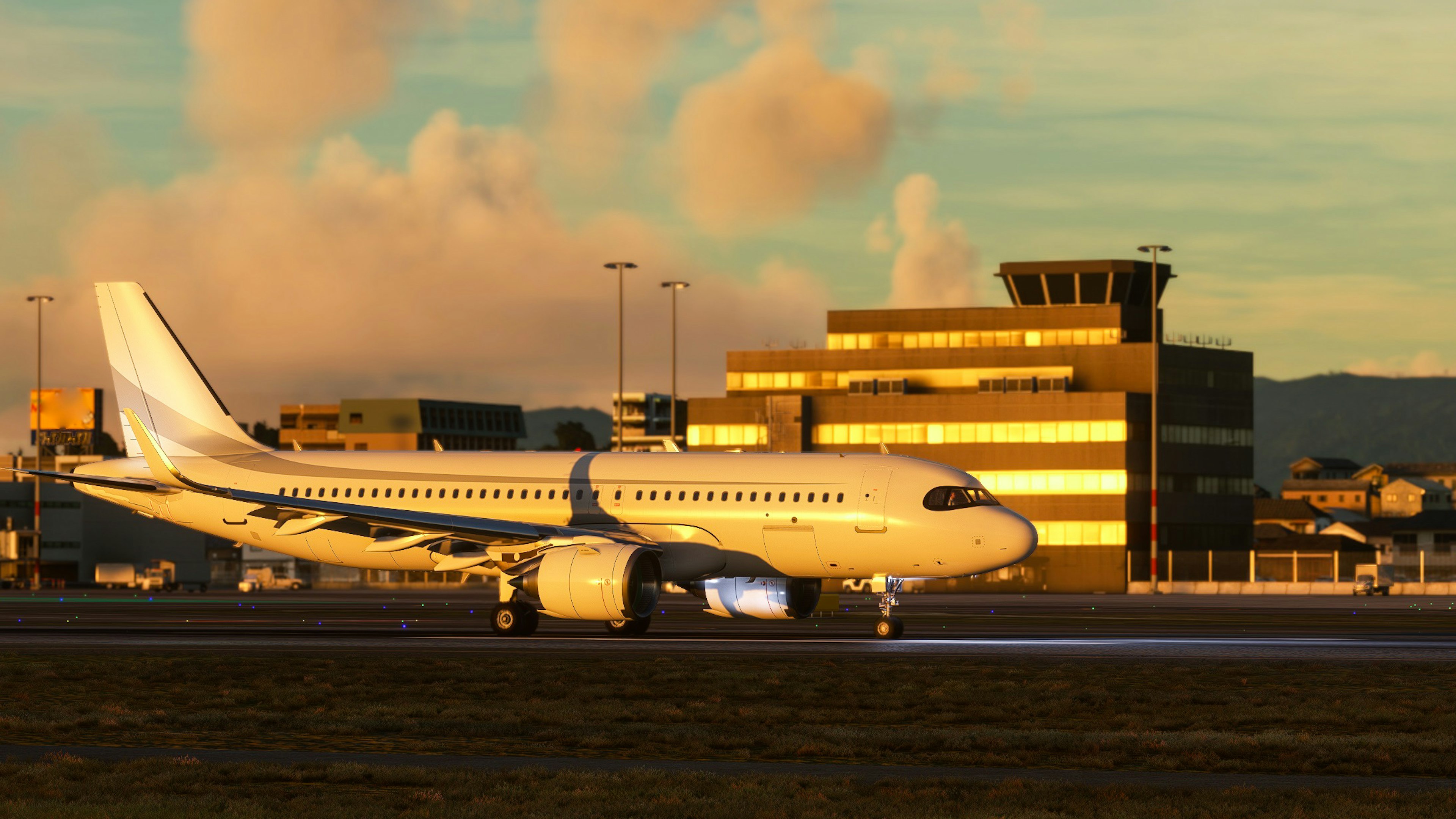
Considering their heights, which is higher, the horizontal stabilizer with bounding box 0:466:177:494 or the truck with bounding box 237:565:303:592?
the horizontal stabilizer with bounding box 0:466:177:494

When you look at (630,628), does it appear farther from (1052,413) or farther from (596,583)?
(1052,413)

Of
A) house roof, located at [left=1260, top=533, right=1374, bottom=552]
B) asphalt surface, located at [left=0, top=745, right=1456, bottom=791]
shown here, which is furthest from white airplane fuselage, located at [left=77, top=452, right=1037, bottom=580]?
house roof, located at [left=1260, top=533, right=1374, bottom=552]

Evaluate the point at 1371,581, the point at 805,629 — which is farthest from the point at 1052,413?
the point at 805,629

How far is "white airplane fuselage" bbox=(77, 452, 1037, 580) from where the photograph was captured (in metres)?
43.2

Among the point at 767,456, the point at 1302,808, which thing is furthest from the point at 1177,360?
the point at 1302,808

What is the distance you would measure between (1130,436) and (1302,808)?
11263 centimetres

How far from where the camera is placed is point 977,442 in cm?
12794

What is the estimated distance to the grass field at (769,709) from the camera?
66.1 feet

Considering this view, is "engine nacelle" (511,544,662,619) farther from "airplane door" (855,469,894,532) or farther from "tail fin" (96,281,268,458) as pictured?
"tail fin" (96,281,268,458)

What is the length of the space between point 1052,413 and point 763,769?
110 m

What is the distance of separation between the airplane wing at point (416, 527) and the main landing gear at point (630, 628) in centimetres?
192

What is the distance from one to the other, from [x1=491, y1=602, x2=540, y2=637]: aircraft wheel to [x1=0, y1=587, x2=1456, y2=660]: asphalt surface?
2.18 ft

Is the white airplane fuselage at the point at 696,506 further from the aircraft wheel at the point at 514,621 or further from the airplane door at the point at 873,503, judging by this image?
the aircraft wheel at the point at 514,621

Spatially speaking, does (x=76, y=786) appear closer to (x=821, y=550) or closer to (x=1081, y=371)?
(x=821, y=550)
